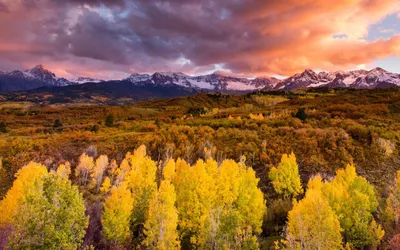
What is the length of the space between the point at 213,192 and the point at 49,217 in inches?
683

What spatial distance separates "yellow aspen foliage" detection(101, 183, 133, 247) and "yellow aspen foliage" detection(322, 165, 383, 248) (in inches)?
885

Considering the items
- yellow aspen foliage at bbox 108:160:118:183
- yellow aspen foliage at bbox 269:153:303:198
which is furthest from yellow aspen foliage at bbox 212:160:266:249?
yellow aspen foliage at bbox 108:160:118:183

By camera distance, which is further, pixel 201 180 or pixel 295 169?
pixel 295 169

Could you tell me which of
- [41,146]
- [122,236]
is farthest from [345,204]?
[41,146]

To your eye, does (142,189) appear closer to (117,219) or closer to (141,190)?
(141,190)

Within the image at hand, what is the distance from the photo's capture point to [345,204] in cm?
A: 3103

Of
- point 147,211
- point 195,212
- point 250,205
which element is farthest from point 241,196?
point 147,211

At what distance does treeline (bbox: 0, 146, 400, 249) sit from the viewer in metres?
17.3

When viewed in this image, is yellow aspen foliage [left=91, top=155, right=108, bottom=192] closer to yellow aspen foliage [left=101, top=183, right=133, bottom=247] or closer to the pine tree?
the pine tree

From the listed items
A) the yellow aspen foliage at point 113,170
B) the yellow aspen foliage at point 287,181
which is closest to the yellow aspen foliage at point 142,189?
the yellow aspen foliage at point 113,170

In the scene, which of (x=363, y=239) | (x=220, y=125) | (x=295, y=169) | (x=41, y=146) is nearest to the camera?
(x=363, y=239)

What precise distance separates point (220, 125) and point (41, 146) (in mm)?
49582

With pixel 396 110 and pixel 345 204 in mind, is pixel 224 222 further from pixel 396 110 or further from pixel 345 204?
pixel 396 110

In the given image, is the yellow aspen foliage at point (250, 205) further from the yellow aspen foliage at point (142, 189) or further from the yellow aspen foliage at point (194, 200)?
the yellow aspen foliage at point (142, 189)
